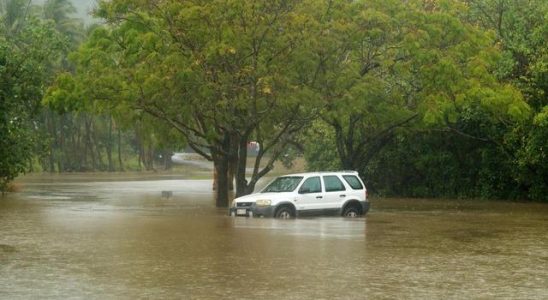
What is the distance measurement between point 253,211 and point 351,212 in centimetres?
302

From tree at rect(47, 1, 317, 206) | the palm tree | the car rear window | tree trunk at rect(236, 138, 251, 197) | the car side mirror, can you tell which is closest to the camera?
the car side mirror

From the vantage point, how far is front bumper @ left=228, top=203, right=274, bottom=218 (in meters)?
27.2

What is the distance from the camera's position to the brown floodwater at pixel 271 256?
43.7 feet

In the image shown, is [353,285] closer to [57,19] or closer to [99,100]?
[99,100]

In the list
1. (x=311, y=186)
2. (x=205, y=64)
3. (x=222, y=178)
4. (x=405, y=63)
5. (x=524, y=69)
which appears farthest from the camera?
(x=524, y=69)

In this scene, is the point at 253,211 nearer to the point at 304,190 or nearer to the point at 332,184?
the point at 304,190

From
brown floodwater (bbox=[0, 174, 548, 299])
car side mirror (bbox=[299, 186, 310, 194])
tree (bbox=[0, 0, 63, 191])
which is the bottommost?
brown floodwater (bbox=[0, 174, 548, 299])

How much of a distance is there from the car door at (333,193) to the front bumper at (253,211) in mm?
1767

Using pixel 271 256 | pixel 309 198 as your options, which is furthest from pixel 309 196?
pixel 271 256

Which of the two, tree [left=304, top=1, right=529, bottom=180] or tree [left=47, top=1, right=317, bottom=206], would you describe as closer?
tree [left=47, top=1, right=317, bottom=206]

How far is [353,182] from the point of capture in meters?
28.5

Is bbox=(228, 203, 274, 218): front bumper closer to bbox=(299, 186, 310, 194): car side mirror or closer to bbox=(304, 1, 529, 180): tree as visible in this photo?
bbox=(299, 186, 310, 194): car side mirror

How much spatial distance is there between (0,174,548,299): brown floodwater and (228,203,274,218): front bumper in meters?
0.28

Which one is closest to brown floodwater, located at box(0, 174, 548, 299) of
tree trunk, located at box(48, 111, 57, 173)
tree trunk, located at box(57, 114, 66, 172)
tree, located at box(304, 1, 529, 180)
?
tree, located at box(304, 1, 529, 180)
